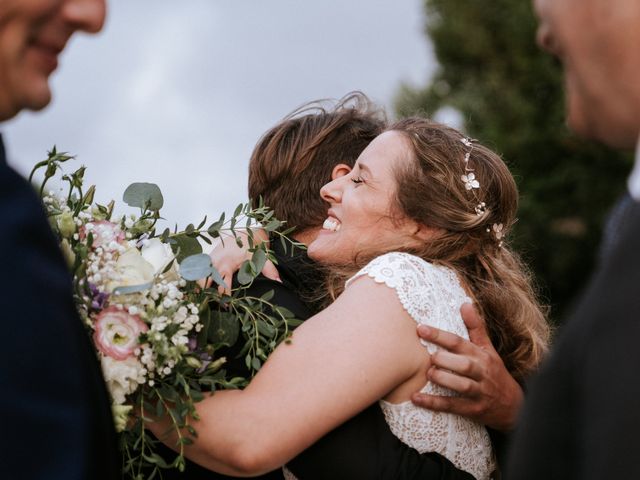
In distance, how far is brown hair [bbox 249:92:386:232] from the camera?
4.36 m

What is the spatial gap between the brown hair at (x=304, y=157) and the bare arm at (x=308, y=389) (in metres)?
1.36

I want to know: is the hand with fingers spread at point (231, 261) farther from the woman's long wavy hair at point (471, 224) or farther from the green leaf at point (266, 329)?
the green leaf at point (266, 329)

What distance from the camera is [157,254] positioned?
3.01 metres

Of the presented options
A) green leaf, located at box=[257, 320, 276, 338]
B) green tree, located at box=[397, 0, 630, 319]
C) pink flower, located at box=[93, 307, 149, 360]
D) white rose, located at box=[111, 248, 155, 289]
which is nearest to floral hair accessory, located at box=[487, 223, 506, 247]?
green leaf, located at box=[257, 320, 276, 338]

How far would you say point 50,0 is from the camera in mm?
1835

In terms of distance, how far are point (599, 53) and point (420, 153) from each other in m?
2.01

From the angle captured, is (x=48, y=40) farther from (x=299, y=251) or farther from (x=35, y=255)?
(x=299, y=251)

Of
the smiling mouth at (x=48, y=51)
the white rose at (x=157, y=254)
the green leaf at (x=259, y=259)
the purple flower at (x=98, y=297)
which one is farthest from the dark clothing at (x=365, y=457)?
the smiling mouth at (x=48, y=51)

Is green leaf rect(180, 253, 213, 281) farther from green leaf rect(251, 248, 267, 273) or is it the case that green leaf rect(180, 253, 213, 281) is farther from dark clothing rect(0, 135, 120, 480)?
dark clothing rect(0, 135, 120, 480)

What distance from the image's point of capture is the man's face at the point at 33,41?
1801 millimetres

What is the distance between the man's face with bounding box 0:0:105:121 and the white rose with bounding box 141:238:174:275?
1086mm

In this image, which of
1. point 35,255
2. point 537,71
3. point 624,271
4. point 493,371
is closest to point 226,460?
point 493,371

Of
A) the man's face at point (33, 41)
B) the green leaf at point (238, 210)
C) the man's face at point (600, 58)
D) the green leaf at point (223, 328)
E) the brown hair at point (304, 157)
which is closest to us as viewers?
the man's face at point (600, 58)

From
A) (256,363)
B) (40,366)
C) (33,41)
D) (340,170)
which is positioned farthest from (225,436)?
(340,170)
